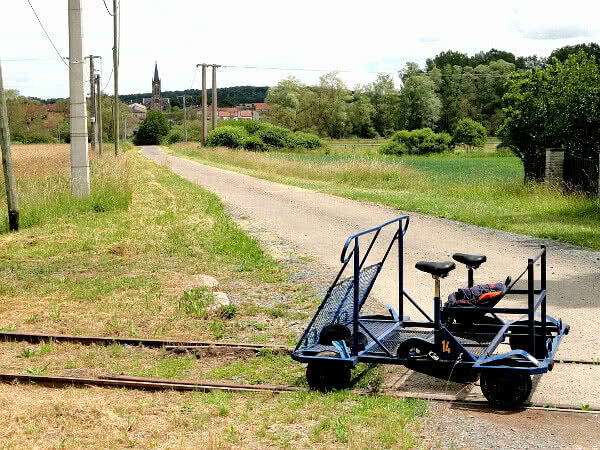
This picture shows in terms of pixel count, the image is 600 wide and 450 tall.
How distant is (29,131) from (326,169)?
84.3 m

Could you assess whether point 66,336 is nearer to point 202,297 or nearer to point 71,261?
point 202,297

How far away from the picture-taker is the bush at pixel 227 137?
7356 centimetres

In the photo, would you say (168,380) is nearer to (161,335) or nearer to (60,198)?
(161,335)

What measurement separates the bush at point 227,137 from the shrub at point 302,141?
6.81m

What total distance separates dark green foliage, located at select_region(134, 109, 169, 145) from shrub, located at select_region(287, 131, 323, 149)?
4616 centimetres

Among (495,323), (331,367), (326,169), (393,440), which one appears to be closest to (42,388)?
(331,367)

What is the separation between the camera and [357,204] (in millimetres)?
23859

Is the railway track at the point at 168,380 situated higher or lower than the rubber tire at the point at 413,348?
lower

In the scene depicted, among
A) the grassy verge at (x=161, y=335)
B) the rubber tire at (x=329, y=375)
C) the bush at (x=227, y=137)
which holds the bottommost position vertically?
the grassy verge at (x=161, y=335)

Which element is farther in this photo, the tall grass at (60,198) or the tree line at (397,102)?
the tree line at (397,102)

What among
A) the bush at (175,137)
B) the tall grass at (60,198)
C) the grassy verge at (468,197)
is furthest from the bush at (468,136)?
the tall grass at (60,198)

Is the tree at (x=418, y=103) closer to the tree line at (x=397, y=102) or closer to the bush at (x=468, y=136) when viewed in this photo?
the tree line at (x=397, y=102)

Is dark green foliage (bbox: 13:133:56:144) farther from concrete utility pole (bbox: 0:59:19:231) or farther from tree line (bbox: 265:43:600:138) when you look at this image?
concrete utility pole (bbox: 0:59:19:231)

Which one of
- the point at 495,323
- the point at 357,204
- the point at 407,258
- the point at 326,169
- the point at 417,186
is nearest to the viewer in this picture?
the point at 495,323
